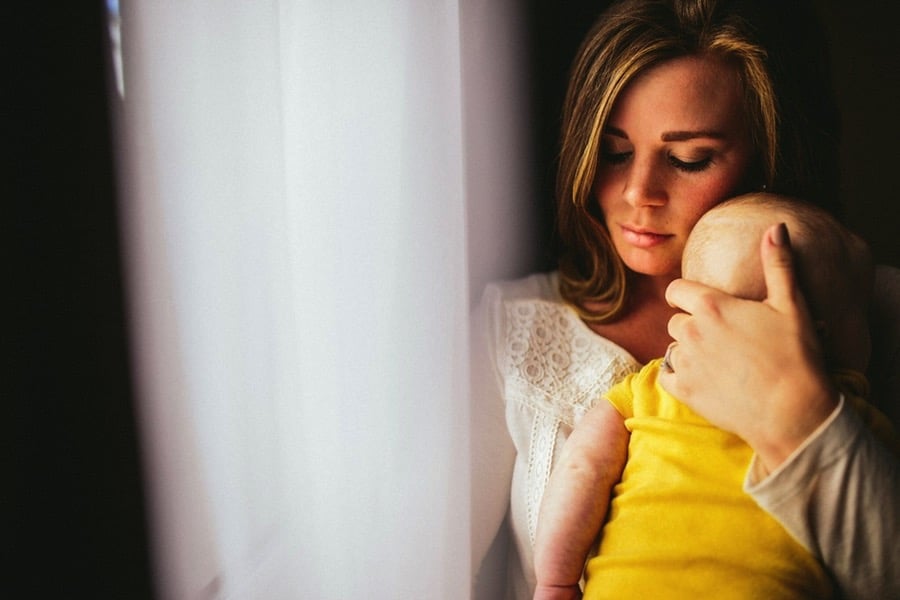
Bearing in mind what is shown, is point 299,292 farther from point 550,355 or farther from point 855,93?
point 855,93

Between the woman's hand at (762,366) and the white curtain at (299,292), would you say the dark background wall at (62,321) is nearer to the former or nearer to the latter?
the white curtain at (299,292)

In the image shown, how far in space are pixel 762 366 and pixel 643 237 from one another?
0.23m

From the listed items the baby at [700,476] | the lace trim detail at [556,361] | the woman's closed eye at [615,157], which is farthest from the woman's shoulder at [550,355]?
the woman's closed eye at [615,157]

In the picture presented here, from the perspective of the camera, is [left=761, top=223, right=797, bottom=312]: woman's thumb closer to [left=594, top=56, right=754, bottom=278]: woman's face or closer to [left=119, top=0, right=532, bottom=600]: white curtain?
[left=594, top=56, right=754, bottom=278]: woman's face

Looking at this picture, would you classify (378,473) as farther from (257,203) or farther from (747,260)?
(747,260)

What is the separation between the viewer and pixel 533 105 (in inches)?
35.9

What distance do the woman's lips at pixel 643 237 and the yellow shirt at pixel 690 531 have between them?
0.70ft

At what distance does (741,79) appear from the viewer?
719 mm

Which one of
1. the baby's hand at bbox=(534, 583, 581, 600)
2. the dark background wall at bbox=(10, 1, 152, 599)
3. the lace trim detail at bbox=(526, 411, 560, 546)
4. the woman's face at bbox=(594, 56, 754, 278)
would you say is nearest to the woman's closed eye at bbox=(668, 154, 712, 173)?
the woman's face at bbox=(594, 56, 754, 278)

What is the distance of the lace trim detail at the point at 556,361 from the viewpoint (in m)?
0.76

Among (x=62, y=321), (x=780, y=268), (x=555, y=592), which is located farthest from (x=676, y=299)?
(x=62, y=321)

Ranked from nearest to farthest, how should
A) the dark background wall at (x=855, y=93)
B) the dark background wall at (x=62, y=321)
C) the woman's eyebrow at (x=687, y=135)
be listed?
the dark background wall at (x=62, y=321)
the woman's eyebrow at (x=687, y=135)
the dark background wall at (x=855, y=93)

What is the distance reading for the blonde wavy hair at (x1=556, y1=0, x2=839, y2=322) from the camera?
2.35 feet

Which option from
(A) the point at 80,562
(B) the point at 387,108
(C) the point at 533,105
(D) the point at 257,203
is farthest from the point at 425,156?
(A) the point at 80,562
